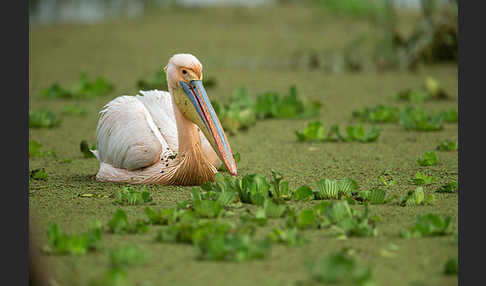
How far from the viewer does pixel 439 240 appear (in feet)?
13.1

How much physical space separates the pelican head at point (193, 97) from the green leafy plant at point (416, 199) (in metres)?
1.25

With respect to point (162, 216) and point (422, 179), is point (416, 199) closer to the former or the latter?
point (422, 179)

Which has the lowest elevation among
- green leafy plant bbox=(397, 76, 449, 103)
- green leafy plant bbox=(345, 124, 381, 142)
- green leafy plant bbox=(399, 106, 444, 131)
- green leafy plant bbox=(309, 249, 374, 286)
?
green leafy plant bbox=(309, 249, 374, 286)

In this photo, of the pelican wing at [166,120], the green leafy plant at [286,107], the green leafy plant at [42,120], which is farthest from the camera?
the green leafy plant at [286,107]

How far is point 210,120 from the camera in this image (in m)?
5.27

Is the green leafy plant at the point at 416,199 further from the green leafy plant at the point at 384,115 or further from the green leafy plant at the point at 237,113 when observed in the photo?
the green leafy plant at the point at 384,115

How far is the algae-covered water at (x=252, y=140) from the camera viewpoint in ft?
11.8

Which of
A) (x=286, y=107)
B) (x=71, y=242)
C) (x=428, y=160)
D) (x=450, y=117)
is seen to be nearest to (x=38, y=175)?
(x=71, y=242)

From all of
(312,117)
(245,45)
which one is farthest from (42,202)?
(245,45)

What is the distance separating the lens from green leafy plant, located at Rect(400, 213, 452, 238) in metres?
4.04

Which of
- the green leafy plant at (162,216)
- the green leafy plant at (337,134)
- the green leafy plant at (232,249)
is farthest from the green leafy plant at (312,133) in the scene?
the green leafy plant at (232,249)

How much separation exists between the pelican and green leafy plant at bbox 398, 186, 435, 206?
3.73ft

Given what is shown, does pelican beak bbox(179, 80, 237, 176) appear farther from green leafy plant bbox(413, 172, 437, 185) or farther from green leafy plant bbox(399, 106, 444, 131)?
green leafy plant bbox(399, 106, 444, 131)

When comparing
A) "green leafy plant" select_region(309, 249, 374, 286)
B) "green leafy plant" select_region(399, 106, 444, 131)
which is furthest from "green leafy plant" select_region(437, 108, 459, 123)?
"green leafy plant" select_region(309, 249, 374, 286)
